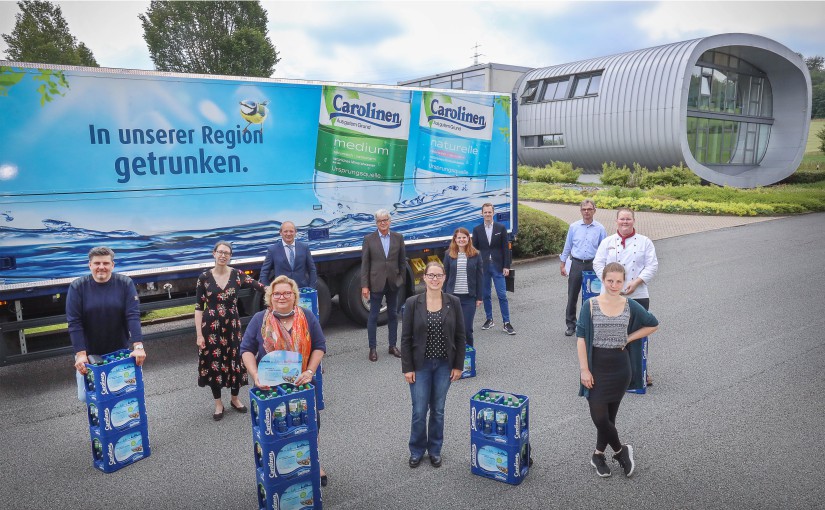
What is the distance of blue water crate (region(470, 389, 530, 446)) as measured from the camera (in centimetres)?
468

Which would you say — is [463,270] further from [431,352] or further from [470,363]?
[431,352]

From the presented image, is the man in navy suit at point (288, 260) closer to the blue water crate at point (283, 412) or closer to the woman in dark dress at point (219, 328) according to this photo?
the woman in dark dress at point (219, 328)

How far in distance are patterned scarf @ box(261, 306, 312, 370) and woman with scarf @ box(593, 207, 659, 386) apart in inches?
146

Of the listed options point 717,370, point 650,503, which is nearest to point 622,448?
point 650,503

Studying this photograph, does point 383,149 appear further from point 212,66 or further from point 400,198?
point 212,66

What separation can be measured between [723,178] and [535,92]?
42.2ft

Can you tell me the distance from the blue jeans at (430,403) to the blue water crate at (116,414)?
2.38 m

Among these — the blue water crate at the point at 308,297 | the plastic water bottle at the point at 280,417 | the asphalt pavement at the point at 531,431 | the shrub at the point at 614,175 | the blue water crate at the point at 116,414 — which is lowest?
the asphalt pavement at the point at 531,431

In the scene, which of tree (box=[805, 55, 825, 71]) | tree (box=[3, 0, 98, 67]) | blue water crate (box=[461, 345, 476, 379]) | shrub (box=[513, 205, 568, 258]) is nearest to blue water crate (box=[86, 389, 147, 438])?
blue water crate (box=[461, 345, 476, 379])

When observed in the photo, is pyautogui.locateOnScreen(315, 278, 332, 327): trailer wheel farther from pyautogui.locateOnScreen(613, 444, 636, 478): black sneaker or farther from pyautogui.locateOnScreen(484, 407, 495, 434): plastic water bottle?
pyautogui.locateOnScreen(613, 444, 636, 478): black sneaker

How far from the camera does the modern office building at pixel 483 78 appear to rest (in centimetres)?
4400

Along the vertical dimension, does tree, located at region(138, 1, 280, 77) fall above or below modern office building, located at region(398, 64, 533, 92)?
above

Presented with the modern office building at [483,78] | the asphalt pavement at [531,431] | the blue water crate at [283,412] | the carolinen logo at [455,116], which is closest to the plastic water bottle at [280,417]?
the blue water crate at [283,412]

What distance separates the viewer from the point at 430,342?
4867 millimetres
